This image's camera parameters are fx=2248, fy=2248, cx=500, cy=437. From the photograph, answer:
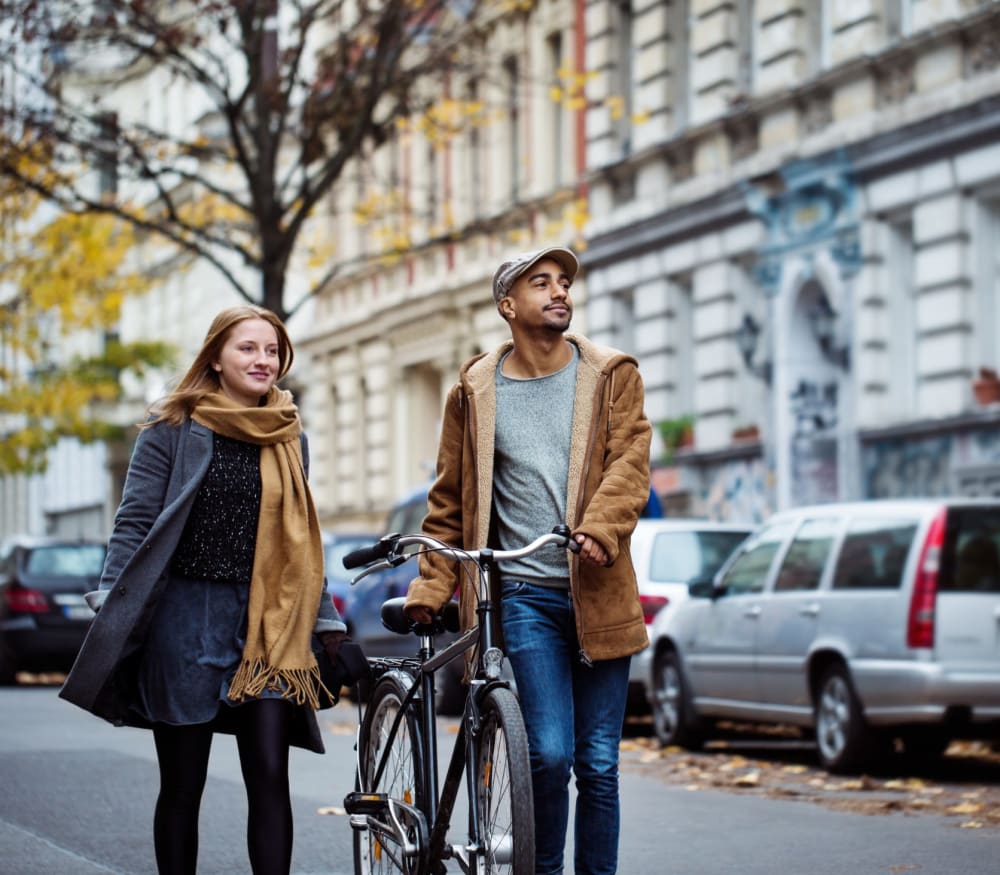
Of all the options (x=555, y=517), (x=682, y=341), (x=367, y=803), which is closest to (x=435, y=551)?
(x=555, y=517)

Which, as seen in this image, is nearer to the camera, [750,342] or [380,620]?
[380,620]

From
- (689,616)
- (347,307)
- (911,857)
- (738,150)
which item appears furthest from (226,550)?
(347,307)

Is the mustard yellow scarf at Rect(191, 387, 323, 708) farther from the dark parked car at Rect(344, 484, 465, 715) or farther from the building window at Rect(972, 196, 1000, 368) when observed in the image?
the building window at Rect(972, 196, 1000, 368)

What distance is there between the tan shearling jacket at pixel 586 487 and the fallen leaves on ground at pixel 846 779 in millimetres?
4038

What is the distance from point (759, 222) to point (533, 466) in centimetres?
2026

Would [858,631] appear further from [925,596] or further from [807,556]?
[807,556]

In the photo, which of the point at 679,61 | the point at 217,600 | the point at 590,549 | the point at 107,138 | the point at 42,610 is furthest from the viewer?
the point at 679,61

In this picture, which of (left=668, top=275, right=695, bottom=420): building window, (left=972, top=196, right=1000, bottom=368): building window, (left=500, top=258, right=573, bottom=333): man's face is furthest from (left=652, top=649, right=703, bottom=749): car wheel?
(left=668, top=275, right=695, bottom=420): building window

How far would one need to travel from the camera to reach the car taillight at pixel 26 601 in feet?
76.5

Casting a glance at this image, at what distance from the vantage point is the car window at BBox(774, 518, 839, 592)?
13497 millimetres

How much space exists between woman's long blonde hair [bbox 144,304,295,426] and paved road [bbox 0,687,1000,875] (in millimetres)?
2618

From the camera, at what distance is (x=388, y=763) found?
6.85m

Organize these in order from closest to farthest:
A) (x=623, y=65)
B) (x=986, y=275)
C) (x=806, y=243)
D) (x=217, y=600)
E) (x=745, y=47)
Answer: (x=217, y=600) → (x=986, y=275) → (x=806, y=243) → (x=745, y=47) → (x=623, y=65)

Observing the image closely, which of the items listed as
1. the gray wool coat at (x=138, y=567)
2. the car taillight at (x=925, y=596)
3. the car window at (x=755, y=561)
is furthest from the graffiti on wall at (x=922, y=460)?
the gray wool coat at (x=138, y=567)
